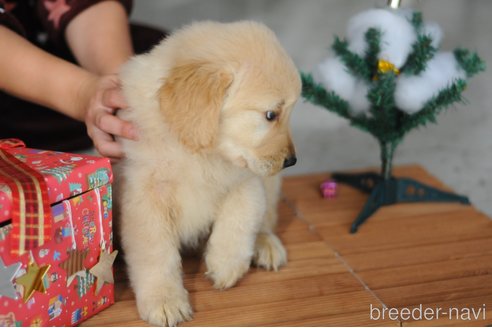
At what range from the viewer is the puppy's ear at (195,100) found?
1.24 meters

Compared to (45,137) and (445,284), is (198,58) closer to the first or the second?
(445,284)

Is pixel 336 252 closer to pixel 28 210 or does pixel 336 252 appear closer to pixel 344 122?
pixel 28 210

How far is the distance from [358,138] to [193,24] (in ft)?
6.32

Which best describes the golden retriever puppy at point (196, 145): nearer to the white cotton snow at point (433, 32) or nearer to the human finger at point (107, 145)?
the human finger at point (107, 145)

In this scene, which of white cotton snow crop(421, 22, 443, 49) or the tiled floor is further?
the tiled floor

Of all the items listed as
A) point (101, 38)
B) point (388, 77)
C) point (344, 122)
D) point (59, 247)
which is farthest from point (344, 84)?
point (344, 122)

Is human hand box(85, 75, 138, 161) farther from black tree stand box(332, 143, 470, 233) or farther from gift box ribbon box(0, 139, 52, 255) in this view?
black tree stand box(332, 143, 470, 233)

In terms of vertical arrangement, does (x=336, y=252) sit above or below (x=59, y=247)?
below

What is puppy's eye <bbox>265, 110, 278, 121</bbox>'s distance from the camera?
1.31 meters

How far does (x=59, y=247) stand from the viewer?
1.20 meters

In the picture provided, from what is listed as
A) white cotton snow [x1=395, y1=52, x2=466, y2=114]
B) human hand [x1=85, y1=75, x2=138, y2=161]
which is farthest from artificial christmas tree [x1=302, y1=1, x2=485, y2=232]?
human hand [x1=85, y1=75, x2=138, y2=161]

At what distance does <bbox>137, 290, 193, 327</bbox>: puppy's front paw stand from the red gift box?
105mm

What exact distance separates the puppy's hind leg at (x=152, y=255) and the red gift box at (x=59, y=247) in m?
0.05

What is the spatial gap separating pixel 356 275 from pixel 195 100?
25.5 inches
